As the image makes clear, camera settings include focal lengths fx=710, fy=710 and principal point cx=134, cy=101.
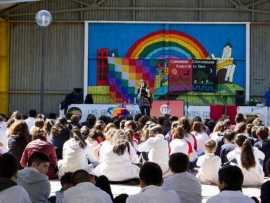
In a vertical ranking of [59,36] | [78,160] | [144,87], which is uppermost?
[59,36]

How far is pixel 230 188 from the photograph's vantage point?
553 cm

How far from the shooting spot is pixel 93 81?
1017 inches

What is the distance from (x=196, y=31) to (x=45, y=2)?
580 cm

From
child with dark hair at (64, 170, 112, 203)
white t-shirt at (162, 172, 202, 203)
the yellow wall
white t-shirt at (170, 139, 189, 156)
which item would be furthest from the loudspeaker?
child with dark hair at (64, 170, 112, 203)

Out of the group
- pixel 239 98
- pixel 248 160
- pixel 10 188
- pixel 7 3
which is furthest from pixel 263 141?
pixel 7 3

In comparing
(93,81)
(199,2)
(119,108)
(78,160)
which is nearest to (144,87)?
(119,108)

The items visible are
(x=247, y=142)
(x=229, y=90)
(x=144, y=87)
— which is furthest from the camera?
(x=229, y=90)

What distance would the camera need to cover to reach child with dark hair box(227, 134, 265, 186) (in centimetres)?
1105

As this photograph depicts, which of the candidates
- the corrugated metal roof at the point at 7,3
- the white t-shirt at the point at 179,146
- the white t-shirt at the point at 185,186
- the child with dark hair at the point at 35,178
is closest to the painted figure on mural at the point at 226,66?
the corrugated metal roof at the point at 7,3

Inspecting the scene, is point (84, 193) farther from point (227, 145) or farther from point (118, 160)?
point (227, 145)

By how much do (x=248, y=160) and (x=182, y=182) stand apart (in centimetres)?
431

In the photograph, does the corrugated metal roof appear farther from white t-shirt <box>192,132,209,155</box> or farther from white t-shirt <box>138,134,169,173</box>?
white t-shirt <box>138,134,169,173</box>

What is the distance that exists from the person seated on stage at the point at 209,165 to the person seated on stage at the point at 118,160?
1107 millimetres

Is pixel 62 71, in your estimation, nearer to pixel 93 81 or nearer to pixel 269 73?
pixel 93 81
